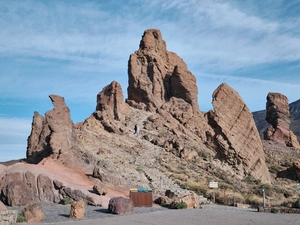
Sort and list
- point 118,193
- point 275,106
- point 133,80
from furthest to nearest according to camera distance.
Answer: point 275,106 → point 133,80 → point 118,193

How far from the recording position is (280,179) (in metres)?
40.5

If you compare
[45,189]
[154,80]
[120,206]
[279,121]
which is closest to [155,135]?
[154,80]

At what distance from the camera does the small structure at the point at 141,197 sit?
64.1 ft

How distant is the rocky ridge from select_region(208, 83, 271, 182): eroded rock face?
0.32 feet

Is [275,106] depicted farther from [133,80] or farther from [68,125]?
[68,125]

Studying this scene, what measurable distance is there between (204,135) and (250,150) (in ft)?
16.4

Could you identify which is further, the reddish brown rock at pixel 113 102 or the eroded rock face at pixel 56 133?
the reddish brown rock at pixel 113 102

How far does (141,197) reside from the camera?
1964cm

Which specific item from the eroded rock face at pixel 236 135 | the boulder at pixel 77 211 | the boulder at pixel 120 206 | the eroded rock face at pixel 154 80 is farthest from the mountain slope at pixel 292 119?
the boulder at pixel 77 211

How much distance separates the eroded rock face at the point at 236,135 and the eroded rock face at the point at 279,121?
64.9 ft

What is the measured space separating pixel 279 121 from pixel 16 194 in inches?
1967

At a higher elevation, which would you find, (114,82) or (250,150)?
(114,82)

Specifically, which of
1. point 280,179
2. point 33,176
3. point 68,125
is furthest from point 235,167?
point 33,176

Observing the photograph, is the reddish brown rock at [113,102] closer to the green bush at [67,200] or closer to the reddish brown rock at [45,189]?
the reddish brown rock at [45,189]
